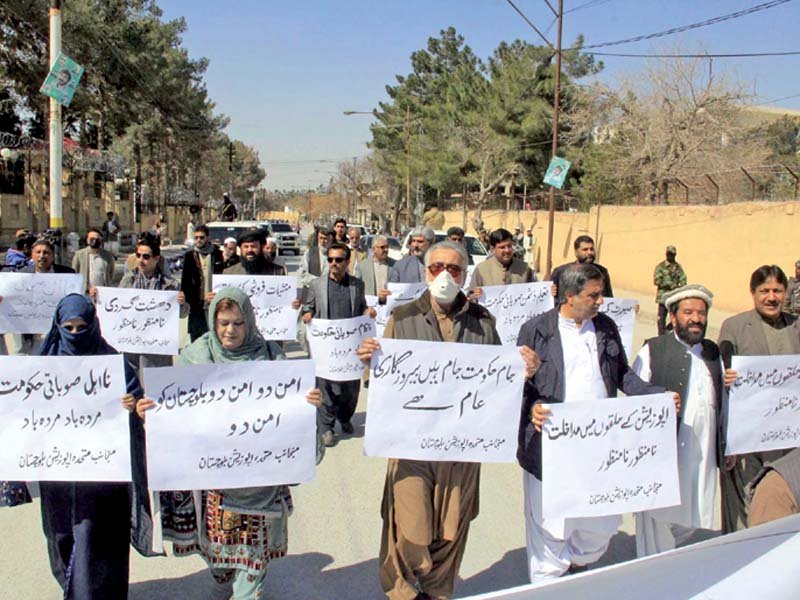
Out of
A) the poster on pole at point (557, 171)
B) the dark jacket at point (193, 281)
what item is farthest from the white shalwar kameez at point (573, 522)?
the poster on pole at point (557, 171)

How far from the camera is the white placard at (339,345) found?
5805 millimetres

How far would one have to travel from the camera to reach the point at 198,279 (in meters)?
7.38

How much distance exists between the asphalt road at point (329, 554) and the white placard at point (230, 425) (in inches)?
34.8

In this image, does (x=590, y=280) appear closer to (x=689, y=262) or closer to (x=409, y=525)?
(x=409, y=525)

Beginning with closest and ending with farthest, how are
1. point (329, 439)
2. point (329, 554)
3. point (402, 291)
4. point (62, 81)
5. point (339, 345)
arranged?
point (329, 554) < point (339, 345) < point (329, 439) < point (402, 291) < point (62, 81)

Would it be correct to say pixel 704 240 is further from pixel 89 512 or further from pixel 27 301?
pixel 89 512

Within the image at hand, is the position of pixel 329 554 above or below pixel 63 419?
Result: below

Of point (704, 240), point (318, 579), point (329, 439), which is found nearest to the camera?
point (318, 579)

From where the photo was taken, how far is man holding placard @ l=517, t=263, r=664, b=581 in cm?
341

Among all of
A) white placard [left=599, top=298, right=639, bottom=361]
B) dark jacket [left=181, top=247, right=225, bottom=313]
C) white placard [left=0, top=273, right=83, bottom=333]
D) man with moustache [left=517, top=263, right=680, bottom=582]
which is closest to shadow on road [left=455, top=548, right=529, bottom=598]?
man with moustache [left=517, top=263, right=680, bottom=582]

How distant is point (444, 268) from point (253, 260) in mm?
4139

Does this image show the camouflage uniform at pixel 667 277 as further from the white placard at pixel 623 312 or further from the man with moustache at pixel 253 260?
the man with moustache at pixel 253 260

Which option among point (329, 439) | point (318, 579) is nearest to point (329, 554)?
point (318, 579)

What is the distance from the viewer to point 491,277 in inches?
269
